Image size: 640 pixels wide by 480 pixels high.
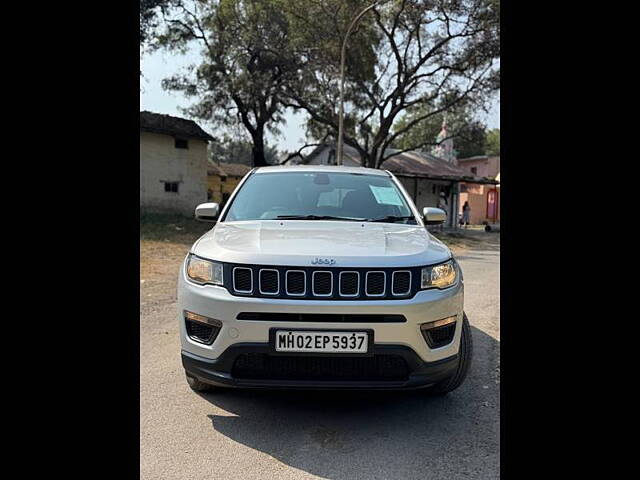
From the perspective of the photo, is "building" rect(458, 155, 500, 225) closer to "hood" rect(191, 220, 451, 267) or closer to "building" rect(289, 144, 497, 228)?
"building" rect(289, 144, 497, 228)

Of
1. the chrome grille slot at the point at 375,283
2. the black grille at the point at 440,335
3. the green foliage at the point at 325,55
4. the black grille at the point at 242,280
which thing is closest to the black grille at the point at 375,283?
the chrome grille slot at the point at 375,283

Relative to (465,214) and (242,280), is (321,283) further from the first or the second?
(465,214)

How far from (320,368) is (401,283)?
65cm

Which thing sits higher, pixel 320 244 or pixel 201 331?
pixel 320 244

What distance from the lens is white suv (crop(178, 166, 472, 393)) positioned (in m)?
2.39

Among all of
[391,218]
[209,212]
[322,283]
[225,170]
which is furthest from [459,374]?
[225,170]

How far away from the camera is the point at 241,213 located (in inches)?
141

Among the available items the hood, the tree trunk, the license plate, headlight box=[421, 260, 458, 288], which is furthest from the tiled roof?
the license plate

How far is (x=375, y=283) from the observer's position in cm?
246

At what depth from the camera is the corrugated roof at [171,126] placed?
966 inches
